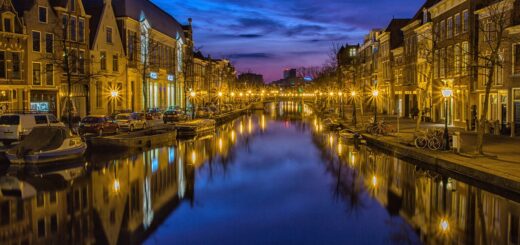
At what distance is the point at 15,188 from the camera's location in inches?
829

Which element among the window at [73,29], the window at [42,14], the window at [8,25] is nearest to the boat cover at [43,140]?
the window at [8,25]

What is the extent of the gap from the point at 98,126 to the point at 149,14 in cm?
4576

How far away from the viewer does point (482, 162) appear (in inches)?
965

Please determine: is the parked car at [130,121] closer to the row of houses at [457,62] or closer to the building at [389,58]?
the row of houses at [457,62]

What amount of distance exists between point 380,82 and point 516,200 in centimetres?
7169

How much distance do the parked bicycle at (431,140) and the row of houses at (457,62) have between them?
349 centimetres

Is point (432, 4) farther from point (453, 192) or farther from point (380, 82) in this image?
point (453, 192)

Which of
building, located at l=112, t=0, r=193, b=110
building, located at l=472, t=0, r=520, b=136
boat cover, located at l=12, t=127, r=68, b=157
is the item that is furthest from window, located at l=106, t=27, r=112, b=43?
building, located at l=472, t=0, r=520, b=136

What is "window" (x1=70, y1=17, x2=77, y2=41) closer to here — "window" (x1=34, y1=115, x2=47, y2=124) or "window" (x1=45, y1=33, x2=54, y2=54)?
"window" (x1=45, y1=33, x2=54, y2=54)

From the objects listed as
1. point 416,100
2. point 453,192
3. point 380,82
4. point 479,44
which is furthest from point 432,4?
point 453,192

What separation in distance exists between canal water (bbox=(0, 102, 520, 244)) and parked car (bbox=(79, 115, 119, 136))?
1190cm

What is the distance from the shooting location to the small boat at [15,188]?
19766 millimetres

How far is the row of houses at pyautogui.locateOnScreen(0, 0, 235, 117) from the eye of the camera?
51.8 meters

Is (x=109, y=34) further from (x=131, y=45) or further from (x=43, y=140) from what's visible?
(x=43, y=140)
